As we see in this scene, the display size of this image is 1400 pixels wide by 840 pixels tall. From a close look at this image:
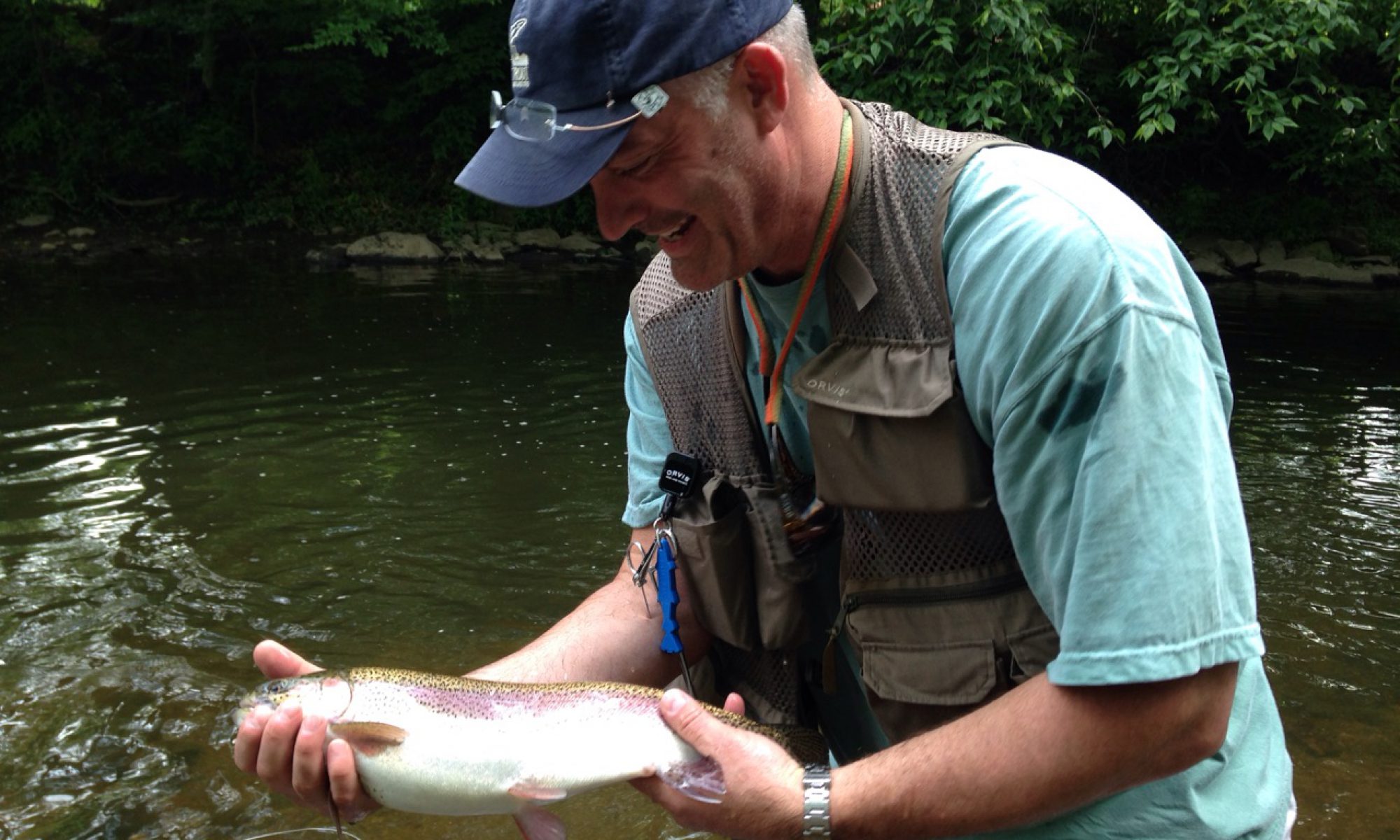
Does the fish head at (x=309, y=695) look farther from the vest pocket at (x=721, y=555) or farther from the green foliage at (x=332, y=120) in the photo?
the green foliage at (x=332, y=120)

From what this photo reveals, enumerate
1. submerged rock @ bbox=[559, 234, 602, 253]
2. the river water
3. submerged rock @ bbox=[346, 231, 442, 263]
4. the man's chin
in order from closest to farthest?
the man's chin
the river water
submerged rock @ bbox=[346, 231, 442, 263]
submerged rock @ bbox=[559, 234, 602, 253]

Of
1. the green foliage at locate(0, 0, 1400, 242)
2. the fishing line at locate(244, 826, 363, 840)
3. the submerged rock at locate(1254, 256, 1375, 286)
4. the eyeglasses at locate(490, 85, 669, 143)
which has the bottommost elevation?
the submerged rock at locate(1254, 256, 1375, 286)

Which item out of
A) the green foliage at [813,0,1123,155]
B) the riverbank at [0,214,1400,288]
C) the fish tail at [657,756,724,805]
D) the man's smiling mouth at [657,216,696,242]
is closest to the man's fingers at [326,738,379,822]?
the fish tail at [657,756,724,805]

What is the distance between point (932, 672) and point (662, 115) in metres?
1.03

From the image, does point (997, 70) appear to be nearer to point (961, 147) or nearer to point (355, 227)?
point (961, 147)

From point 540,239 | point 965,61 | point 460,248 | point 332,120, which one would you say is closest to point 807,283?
point 965,61

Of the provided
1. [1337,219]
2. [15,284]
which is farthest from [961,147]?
[1337,219]

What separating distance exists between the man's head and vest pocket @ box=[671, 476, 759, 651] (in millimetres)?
562

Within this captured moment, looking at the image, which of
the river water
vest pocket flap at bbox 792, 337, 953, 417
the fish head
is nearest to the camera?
vest pocket flap at bbox 792, 337, 953, 417

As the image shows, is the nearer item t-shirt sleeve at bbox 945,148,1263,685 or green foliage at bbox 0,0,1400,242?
t-shirt sleeve at bbox 945,148,1263,685

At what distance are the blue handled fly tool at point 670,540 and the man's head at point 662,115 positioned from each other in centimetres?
55

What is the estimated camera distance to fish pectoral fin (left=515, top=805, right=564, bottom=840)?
2.50 metres

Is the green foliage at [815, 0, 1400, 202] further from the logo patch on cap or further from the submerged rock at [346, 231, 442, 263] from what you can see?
the logo patch on cap

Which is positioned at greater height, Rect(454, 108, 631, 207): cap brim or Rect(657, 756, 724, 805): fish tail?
Rect(454, 108, 631, 207): cap brim
